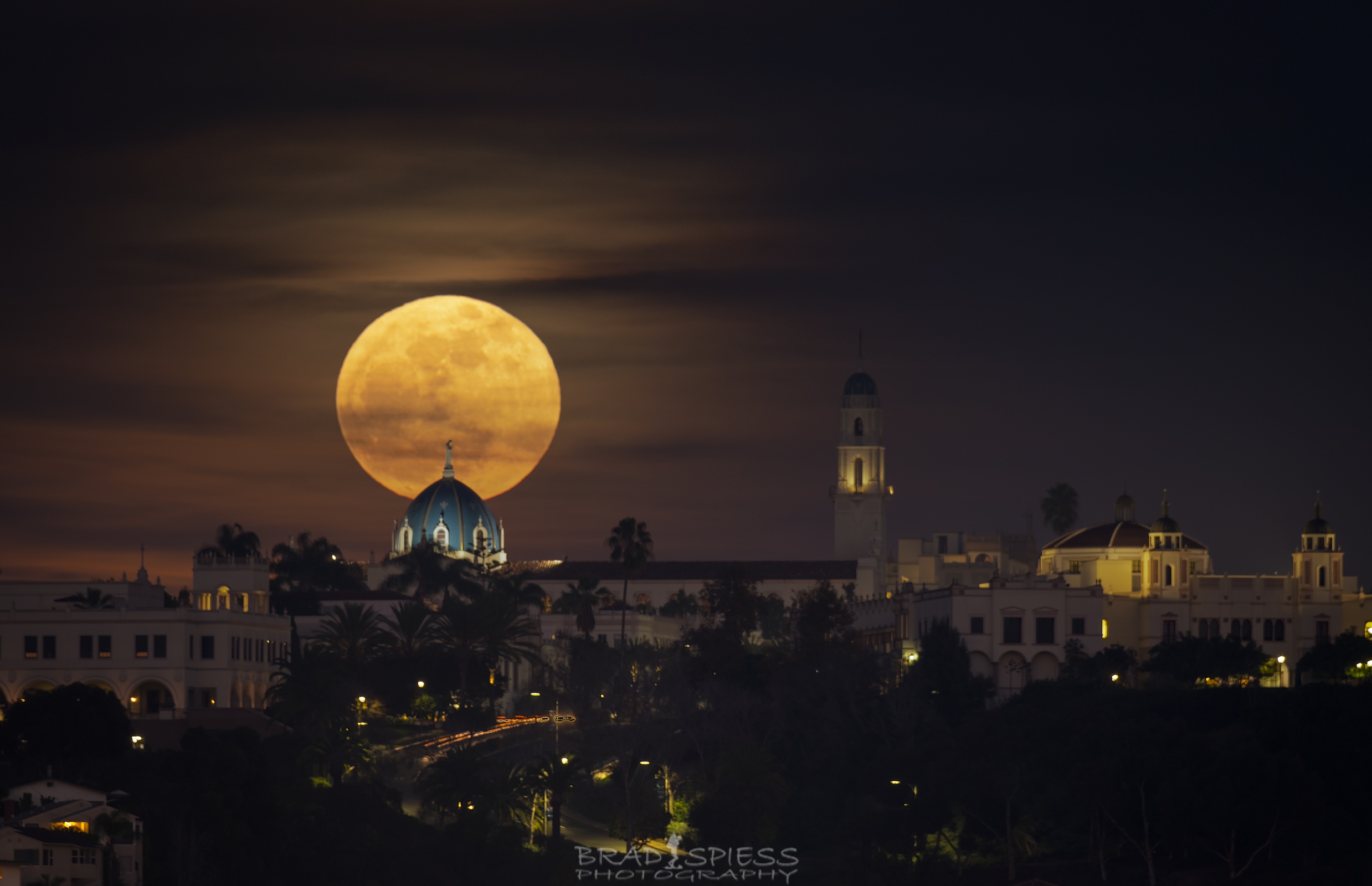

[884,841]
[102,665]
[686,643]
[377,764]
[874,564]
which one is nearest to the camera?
[884,841]

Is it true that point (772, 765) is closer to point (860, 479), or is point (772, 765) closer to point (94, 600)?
point (94, 600)

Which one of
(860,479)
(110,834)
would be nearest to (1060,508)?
(860,479)

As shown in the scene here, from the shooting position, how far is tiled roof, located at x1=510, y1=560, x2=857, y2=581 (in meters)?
173

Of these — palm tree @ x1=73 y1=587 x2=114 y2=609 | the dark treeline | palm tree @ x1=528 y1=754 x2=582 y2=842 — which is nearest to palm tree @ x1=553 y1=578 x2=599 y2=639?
the dark treeline

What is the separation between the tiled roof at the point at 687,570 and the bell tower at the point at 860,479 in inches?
153

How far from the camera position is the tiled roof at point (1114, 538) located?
14050cm

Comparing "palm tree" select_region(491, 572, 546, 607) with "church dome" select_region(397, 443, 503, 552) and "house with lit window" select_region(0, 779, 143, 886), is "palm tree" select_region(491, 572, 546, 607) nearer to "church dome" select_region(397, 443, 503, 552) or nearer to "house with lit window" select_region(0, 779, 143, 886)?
"church dome" select_region(397, 443, 503, 552)

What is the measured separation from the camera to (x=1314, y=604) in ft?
440

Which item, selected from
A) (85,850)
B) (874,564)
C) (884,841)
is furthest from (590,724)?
(874,564)

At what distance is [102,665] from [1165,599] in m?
55.3

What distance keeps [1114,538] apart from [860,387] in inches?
1770

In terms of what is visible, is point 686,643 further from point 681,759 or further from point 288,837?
point 288,837

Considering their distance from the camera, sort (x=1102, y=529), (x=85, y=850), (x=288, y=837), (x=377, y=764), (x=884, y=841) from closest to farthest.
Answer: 1. (x=85, y=850)
2. (x=288, y=837)
3. (x=884, y=841)
4. (x=377, y=764)
5. (x=1102, y=529)

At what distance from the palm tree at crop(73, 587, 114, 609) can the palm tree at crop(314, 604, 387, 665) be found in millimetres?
10349
